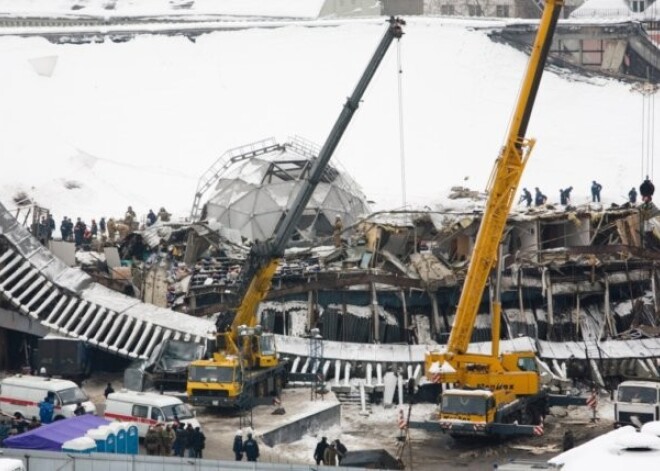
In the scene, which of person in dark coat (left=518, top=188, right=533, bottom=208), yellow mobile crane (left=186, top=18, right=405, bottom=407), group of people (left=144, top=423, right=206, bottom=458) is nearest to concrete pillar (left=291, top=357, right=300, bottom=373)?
yellow mobile crane (left=186, top=18, right=405, bottom=407)

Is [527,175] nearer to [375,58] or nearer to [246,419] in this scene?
[375,58]

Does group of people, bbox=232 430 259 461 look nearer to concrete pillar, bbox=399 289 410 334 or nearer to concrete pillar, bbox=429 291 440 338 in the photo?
concrete pillar, bbox=399 289 410 334

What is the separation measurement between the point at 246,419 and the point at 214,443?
8.79ft

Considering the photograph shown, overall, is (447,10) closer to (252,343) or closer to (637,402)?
(252,343)

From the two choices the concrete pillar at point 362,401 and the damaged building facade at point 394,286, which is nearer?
the concrete pillar at point 362,401

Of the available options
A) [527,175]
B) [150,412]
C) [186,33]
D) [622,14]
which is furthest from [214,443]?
[622,14]

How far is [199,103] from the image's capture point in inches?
3182

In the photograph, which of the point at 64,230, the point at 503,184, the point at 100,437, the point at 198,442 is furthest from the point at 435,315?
Result: the point at 100,437

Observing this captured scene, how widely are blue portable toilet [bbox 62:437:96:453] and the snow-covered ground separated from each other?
3540 cm

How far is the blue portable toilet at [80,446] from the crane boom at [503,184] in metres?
13.0

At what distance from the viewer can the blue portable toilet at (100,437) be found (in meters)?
31.3

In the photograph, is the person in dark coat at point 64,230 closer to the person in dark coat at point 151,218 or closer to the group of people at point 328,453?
the person in dark coat at point 151,218

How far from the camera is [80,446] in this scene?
29875mm

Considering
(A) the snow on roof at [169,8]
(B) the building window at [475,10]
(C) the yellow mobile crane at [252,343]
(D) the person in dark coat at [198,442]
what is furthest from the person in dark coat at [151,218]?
(B) the building window at [475,10]
